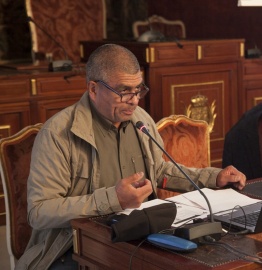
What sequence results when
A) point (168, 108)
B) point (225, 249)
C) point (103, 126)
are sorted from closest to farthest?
point (225, 249) < point (103, 126) < point (168, 108)

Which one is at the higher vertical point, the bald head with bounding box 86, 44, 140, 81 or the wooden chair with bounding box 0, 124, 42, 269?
the bald head with bounding box 86, 44, 140, 81

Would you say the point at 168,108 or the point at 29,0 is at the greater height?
the point at 29,0

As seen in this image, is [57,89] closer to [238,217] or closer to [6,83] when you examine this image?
[6,83]

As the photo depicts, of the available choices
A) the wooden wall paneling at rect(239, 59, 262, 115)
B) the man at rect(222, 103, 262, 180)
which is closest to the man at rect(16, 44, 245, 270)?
the man at rect(222, 103, 262, 180)

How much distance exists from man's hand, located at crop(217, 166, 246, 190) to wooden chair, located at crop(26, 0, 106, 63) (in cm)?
342

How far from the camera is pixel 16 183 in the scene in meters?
2.36

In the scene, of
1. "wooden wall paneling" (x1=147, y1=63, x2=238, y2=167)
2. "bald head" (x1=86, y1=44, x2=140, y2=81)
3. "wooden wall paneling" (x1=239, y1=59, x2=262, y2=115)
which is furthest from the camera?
"wooden wall paneling" (x1=239, y1=59, x2=262, y2=115)

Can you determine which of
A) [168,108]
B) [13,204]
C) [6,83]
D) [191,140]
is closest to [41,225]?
[13,204]

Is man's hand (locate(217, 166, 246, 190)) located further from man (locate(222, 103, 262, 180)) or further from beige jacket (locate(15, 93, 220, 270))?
man (locate(222, 103, 262, 180))

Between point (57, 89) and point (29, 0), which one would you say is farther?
point (29, 0)

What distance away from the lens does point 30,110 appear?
163 inches

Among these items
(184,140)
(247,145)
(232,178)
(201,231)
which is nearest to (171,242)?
(201,231)

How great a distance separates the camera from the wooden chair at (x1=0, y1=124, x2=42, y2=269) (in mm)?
2342

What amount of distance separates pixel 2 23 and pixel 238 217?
4243 millimetres
